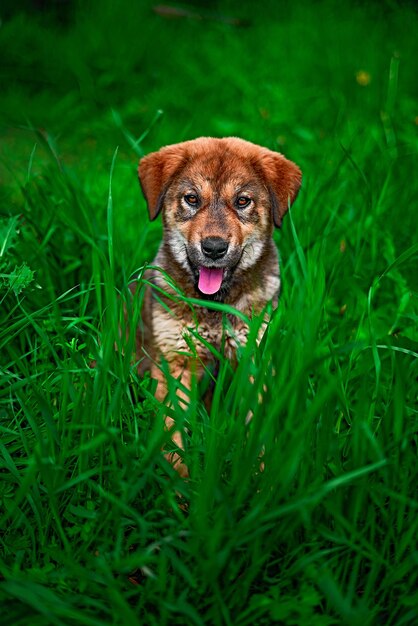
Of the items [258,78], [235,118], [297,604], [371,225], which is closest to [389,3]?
[258,78]

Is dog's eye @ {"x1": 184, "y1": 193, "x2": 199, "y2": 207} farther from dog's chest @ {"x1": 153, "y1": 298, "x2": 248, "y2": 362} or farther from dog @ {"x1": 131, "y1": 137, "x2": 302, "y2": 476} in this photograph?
dog's chest @ {"x1": 153, "y1": 298, "x2": 248, "y2": 362}

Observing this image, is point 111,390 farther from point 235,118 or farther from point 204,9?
point 204,9

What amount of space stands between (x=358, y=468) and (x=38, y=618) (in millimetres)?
1078

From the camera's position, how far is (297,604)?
2.08 metres

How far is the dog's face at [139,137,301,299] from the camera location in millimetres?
3367

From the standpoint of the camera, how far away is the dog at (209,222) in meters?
3.38

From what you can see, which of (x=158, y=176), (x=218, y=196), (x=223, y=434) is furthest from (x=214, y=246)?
(x=223, y=434)

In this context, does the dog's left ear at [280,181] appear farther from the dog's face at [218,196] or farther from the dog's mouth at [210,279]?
the dog's mouth at [210,279]

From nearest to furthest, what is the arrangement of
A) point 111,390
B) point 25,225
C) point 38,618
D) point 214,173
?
point 38,618 → point 111,390 → point 214,173 → point 25,225

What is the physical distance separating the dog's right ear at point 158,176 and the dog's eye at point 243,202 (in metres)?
0.35

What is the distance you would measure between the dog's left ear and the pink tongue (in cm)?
39

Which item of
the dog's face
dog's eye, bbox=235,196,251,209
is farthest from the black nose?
dog's eye, bbox=235,196,251,209

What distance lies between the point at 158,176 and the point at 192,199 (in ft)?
0.71

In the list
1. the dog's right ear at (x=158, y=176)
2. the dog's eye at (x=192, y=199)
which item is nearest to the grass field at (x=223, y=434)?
the dog's right ear at (x=158, y=176)
